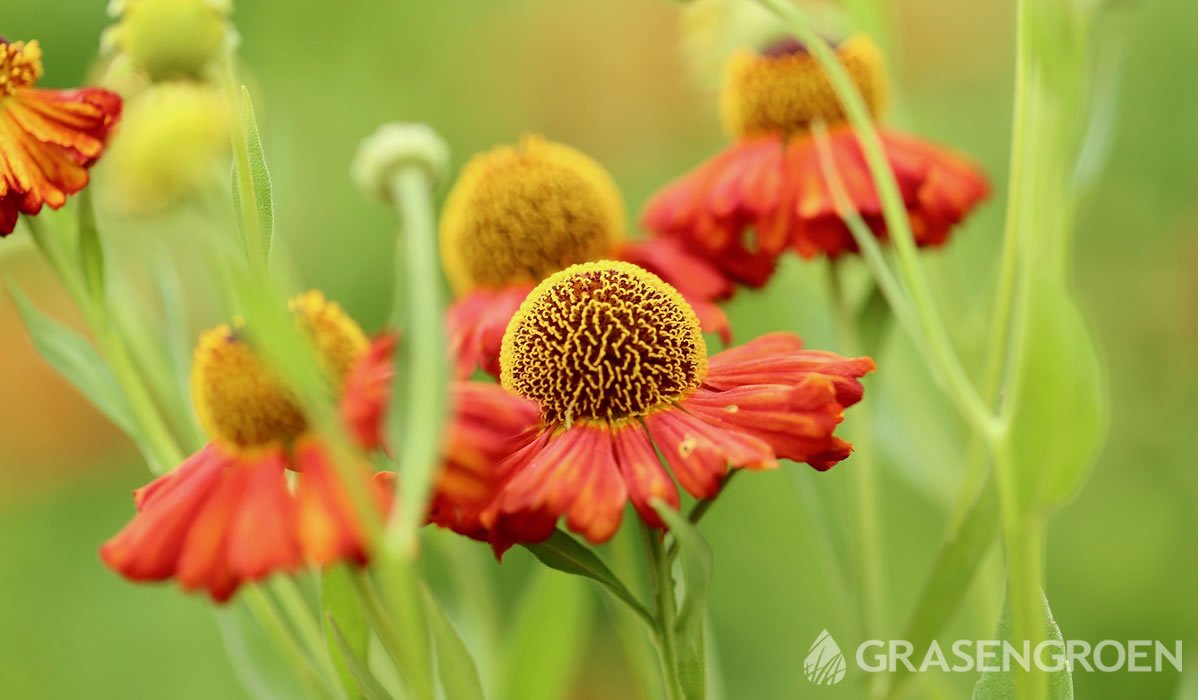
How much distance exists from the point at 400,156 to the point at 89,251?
15 centimetres

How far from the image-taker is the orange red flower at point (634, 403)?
0.33 metres

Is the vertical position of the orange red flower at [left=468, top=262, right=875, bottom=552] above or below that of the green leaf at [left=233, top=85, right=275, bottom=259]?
below

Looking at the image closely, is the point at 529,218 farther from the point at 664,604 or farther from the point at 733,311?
the point at 733,311

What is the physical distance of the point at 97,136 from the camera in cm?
41

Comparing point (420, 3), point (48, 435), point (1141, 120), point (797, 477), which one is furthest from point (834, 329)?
point (420, 3)

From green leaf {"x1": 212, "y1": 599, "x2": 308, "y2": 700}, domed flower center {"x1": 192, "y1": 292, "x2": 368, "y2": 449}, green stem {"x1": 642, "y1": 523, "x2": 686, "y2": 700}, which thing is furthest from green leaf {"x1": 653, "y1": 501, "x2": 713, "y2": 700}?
green leaf {"x1": 212, "y1": 599, "x2": 308, "y2": 700}

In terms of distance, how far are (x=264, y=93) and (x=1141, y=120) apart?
2.48 ft

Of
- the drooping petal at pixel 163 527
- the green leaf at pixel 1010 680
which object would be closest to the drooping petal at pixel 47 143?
the drooping petal at pixel 163 527

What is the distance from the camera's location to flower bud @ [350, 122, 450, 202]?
326mm

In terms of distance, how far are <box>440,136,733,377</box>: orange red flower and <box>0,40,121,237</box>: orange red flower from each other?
0.16 m

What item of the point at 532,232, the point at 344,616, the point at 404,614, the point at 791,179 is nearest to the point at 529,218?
the point at 532,232

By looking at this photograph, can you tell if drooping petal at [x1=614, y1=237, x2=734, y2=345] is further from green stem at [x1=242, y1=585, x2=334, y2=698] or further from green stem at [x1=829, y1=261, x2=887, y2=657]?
green stem at [x1=242, y1=585, x2=334, y2=698]

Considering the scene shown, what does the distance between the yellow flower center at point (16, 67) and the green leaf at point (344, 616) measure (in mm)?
192

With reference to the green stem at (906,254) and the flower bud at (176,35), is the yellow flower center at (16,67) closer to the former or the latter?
the flower bud at (176,35)
